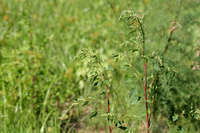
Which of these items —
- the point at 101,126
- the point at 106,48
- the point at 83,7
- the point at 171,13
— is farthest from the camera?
the point at 83,7

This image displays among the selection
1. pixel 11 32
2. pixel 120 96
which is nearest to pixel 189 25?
pixel 120 96

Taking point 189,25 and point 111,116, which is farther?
point 189,25

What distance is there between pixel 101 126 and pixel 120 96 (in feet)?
1.05

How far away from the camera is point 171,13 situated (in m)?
2.83

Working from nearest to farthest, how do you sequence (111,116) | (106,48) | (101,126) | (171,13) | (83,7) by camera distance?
(111,116) < (101,126) < (171,13) < (106,48) < (83,7)

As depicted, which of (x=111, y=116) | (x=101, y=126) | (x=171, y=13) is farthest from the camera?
(x=171, y=13)

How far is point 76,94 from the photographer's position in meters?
2.99

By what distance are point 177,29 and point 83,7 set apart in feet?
8.14

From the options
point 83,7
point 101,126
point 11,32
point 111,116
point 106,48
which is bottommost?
point 101,126

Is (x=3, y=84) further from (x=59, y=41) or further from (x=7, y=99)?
(x=59, y=41)

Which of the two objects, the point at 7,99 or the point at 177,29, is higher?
the point at 177,29

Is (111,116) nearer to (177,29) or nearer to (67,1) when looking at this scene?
(177,29)

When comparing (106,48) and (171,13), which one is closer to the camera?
(171,13)

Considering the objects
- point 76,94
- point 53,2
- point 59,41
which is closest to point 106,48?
point 59,41
